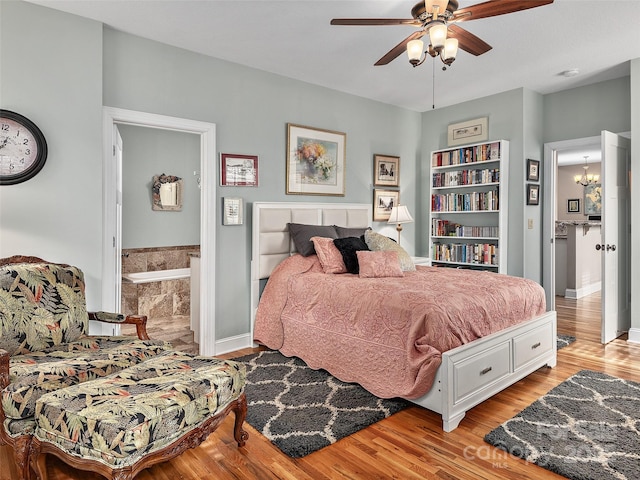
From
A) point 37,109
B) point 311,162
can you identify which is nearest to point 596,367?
point 311,162

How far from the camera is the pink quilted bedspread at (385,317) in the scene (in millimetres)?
2541

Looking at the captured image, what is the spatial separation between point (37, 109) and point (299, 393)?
2669 millimetres

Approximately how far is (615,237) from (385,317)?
3063 mm

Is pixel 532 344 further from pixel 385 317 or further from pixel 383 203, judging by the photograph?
pixel 383 203

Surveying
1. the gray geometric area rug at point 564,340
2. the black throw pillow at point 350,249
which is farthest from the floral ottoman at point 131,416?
the gray geometric area rug at point 564,340

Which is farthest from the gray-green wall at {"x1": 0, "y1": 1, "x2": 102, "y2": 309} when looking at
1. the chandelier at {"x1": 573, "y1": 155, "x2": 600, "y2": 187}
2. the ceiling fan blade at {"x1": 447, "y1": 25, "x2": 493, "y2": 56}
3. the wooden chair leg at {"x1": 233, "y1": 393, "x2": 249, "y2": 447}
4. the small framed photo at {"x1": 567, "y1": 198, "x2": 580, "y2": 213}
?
the small framed photo at {"x1": 567, "y1": 198, "x2": 580, "y2": 213}

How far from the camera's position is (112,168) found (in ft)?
10.8

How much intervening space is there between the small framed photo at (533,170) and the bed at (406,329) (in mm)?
1818

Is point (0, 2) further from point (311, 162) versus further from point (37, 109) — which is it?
point (311, 162)

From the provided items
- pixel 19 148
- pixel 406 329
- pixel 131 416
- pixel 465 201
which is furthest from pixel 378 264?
pixel 19 148

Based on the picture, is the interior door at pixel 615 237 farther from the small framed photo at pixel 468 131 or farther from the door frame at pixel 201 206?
the door frame at pixel 201 206

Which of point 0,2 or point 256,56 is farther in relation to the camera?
point 256,56

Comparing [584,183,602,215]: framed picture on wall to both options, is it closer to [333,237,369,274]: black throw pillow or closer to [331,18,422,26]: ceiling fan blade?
[333,237,369,274]: black throw pillow

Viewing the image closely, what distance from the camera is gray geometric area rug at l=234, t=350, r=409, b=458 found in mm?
2350
